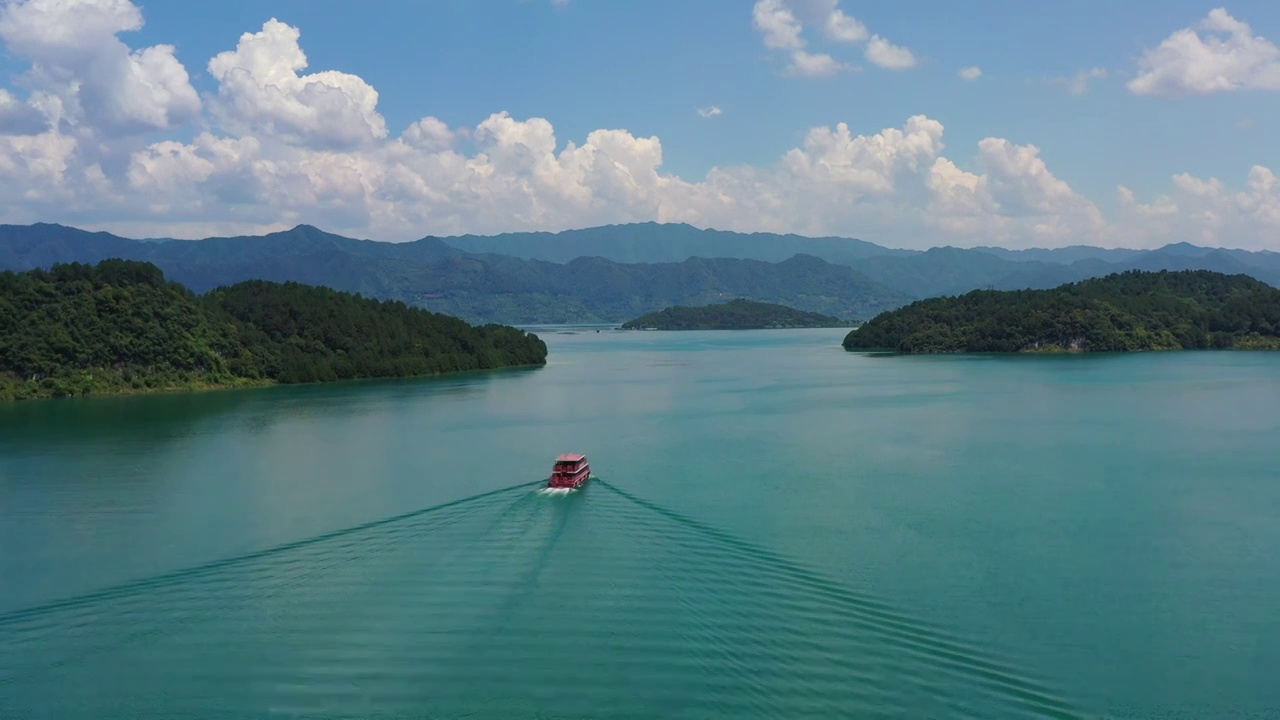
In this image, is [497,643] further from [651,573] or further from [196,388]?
[196,388]

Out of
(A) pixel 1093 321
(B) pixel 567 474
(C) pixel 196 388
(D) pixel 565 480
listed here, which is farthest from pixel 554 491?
(A) pixel 1093 321

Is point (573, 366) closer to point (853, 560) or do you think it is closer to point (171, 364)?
point (171, 364)

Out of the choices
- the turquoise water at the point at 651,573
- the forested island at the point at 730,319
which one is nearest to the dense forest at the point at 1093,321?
the turquoise water at the point at 651,573

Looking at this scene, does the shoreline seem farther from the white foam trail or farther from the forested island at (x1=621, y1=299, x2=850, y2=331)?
the forested island at (x1=621, y1=299, x2=850, y2=331)

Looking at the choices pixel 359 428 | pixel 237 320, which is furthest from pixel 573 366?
pixel 359 428

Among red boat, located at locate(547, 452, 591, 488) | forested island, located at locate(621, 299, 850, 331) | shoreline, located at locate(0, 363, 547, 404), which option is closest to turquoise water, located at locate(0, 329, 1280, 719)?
red boat, located at locate(547, 452, 591, 488)

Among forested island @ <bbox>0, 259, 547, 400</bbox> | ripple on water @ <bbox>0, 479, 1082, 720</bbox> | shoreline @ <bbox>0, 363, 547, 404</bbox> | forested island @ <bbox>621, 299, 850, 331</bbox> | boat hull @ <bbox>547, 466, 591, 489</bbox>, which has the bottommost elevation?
ripple on water @ <bbox>0, 479, 1082, 720</bbox>

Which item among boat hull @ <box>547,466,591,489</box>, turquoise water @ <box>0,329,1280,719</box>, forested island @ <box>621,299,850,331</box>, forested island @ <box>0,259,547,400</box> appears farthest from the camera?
forested island @ <box>621,299,850,331</box>
